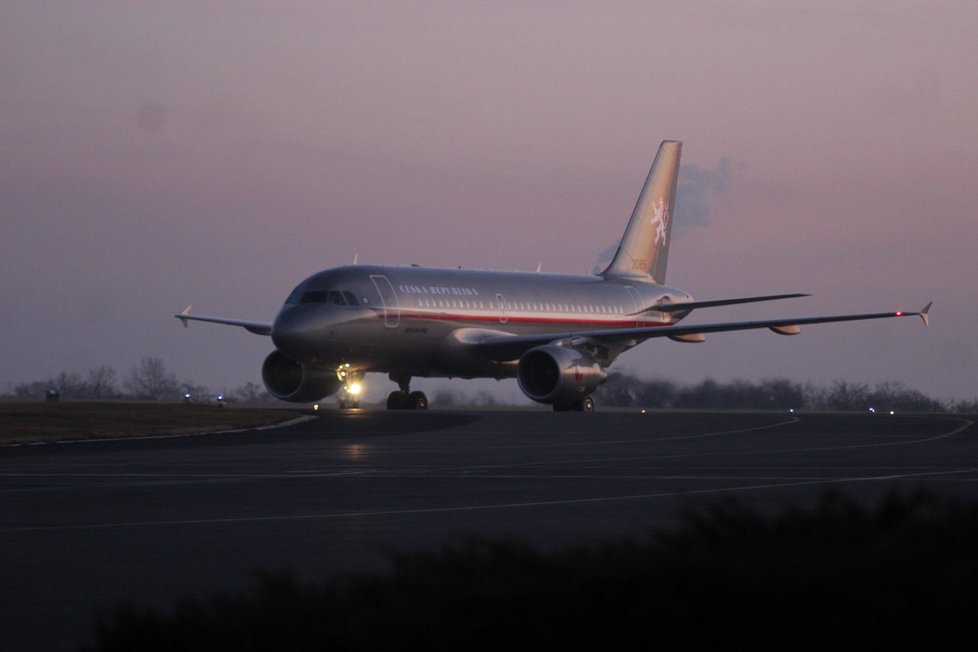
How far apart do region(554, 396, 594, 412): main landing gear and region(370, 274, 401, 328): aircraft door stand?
4.62 metres

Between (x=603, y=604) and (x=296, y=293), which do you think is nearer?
(x=603, y=604)

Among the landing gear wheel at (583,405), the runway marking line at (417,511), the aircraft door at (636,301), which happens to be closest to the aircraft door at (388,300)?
the landing gear wheel at (583,405)

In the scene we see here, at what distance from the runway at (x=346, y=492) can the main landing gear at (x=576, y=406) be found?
44.6 feet

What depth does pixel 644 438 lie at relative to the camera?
2641 centimetres

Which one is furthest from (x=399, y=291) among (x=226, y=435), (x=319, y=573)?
(x=319, y=573)

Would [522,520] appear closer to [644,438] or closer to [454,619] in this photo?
[454,619]

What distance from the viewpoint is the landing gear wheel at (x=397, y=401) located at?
45312 millimetres

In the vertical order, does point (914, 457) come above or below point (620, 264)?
below

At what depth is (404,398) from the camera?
149ft

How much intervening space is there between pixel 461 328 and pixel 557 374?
11.7ft

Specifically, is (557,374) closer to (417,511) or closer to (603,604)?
(417,511)

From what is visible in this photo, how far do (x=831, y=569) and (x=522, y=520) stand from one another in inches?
285

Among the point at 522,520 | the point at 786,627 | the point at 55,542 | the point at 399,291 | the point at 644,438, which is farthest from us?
the point at 399,291

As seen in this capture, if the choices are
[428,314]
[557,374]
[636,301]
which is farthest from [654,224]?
[557,374]
